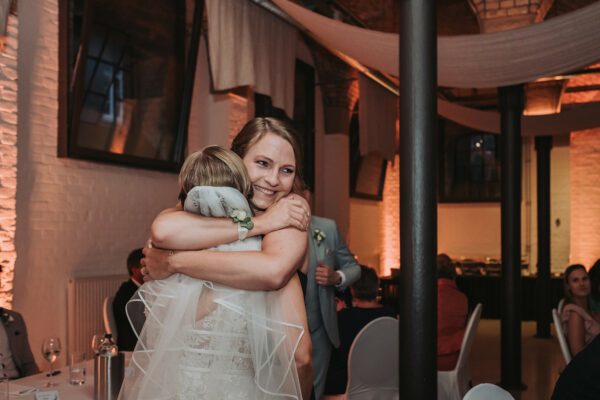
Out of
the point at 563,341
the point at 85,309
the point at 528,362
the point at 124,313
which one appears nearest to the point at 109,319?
the point at 124,313

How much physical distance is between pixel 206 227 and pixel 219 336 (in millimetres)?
284

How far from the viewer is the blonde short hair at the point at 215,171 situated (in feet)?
4.76

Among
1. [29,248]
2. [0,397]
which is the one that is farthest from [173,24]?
[0,397]

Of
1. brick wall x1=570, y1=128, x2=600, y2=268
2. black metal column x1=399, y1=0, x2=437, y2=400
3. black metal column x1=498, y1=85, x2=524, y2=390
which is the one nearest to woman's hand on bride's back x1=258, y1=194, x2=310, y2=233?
black metal column x1=399, y1=0, x2=437, y2=400

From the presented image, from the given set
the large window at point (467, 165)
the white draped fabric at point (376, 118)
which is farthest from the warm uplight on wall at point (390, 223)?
the white draped fabric at point (376, 118)

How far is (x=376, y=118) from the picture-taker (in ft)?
24.8

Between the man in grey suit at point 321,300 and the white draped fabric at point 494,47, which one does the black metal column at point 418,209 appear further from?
the white draped fabric at point 494,47

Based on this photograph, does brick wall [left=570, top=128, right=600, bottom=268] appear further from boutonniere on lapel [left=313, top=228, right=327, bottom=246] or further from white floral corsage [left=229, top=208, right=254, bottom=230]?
white floral corsage [left=229, top=208, right=254, bottom=230]

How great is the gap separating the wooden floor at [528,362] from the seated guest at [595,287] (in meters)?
1.25

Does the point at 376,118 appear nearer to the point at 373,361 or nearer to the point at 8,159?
the point at 8,159

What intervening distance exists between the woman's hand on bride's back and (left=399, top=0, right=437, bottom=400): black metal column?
1060mm

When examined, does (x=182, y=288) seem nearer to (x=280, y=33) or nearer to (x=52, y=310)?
(x=52, y=310)

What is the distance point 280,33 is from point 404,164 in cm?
377

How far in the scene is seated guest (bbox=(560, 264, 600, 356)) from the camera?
385 cm
